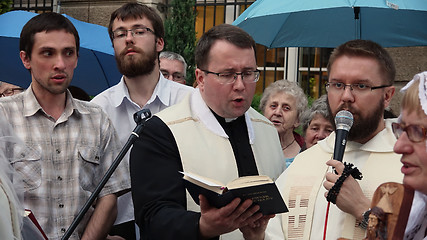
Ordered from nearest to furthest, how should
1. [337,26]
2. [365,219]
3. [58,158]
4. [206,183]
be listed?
[206,183] < [365,219] < [58,158] < [337,26]

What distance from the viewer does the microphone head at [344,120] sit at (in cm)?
342

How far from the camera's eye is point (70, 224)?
13.4ft

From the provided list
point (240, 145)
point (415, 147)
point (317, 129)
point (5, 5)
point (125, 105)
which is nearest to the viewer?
point (415, 147)

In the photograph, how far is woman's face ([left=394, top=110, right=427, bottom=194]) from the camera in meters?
2.35

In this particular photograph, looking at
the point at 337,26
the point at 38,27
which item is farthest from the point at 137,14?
the point at 337,26

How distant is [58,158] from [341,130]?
5.69 feet

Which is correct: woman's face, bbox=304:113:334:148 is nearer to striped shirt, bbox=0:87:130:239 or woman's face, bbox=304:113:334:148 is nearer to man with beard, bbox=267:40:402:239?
man with beard, bbox=267:40:402:239

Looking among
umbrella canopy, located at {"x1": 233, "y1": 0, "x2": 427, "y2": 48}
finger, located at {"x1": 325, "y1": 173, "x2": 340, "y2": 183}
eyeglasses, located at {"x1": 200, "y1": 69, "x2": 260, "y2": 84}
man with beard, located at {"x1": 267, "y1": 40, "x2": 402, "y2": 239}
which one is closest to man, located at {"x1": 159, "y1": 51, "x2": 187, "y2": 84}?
umbrella canopy, located at {"x1": 233, "y1": 0, "x2": 427, "y2": 48}

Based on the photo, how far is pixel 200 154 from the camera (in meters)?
3.77

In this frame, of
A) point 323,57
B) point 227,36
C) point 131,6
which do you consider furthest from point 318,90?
point 227,36

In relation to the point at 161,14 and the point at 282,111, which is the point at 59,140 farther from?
the point at 161,14

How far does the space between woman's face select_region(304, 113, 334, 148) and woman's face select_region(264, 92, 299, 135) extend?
59 centimetres

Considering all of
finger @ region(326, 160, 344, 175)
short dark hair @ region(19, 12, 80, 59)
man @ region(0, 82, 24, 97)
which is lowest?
finger @ region(326, 160, 344, 175)

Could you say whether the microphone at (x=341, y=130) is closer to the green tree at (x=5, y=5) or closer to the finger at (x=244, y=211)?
the finger at (x=244, y=211)
